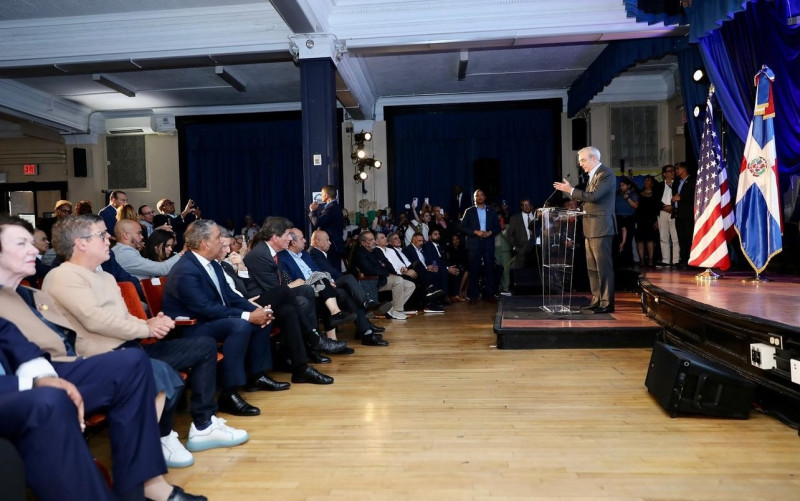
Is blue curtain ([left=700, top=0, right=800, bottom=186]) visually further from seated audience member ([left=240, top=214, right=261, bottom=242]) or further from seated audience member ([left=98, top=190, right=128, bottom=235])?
seated audience member ([left=240, top=214, right=261, bottom=242])

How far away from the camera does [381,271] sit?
21.5 ft

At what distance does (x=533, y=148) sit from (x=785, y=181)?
20.6 feet

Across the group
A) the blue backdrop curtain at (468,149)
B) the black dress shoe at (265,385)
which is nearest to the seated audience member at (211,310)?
the black dress shoe at (265,385)

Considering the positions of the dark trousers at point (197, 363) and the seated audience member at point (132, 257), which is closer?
the dark trousers at point (197, 363)

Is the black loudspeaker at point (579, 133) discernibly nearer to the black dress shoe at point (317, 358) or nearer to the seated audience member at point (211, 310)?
the black dress shoe at point (317, 358)

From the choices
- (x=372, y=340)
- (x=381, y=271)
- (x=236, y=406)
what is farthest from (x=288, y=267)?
(x=381, y=271)

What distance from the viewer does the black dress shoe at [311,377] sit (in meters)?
3.87

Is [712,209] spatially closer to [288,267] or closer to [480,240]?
[480,240]

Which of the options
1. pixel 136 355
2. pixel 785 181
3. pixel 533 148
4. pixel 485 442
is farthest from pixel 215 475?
pixel 533 148

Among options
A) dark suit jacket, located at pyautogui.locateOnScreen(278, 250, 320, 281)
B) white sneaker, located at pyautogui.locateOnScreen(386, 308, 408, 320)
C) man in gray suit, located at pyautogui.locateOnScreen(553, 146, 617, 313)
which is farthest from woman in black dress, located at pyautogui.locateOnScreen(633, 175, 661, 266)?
dark suit jacket, located at pyautogui.locateOnScreen(278, 250, 320, 281)

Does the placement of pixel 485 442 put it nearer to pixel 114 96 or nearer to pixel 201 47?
pixel 201 47

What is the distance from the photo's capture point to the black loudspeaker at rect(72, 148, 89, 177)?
11.9 m

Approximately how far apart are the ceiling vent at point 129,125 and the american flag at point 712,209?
10082 mm

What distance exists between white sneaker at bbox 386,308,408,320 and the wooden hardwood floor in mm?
2647
